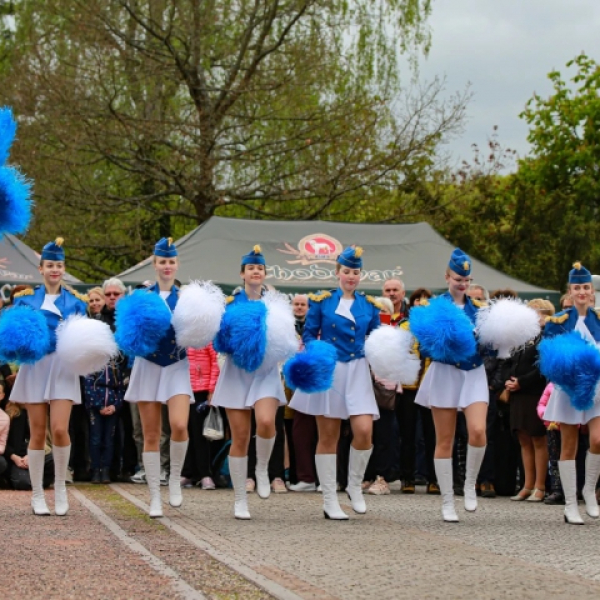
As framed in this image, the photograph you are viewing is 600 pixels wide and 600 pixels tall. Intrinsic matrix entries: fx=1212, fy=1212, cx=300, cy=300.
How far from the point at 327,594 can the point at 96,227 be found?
21.5m

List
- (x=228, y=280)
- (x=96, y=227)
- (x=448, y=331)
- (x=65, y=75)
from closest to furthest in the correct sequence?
(x=448, y=331) < (x=228, y=280) < (x=65, y=75) < (x=96, y=227)

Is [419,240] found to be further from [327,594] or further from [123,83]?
[327,594]

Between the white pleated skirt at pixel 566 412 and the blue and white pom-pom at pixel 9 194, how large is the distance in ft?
13.4

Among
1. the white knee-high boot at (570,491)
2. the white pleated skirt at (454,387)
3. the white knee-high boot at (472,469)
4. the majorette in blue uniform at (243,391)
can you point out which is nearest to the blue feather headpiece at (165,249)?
the majorette in blue uniform at (243,391)

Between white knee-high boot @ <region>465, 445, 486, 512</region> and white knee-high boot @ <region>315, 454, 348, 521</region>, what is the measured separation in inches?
37.4

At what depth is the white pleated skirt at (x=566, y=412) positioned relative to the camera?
908 centimetres

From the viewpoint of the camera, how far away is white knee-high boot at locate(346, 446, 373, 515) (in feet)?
30.4

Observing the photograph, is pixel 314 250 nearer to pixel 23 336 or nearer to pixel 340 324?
pixel 340 324

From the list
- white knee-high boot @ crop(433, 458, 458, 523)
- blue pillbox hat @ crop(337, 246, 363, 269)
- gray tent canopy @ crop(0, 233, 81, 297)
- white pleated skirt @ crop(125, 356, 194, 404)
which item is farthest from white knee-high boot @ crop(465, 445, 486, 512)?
Result: gray tent canopy @ crop(0, 233, 81, 297)

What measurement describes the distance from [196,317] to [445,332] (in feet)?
5.93

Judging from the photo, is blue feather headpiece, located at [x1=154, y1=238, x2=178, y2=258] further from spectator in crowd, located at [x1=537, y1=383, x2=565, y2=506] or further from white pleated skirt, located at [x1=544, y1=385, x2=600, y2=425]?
spectator in crowd, located at [x1=537, y1=383, x2=565, y2=506]

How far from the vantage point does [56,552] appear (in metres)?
7.07

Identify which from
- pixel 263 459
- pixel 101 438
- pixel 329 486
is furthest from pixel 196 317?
pixel 101 438

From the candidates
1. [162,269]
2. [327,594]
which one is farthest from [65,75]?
[327,594]
